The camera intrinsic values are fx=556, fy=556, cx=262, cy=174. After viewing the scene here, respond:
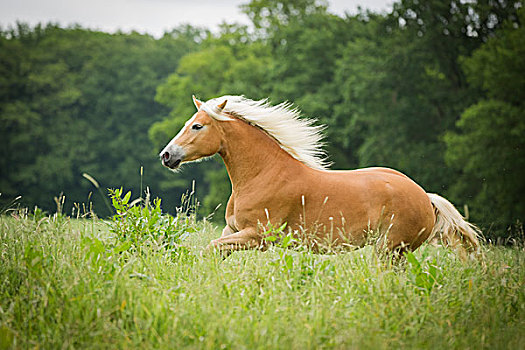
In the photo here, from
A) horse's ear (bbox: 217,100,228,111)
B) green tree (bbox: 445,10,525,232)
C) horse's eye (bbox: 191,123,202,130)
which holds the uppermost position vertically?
horse's ear (bbox: 217,100,228,111)

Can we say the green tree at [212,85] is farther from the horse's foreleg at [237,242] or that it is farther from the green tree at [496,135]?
the horse's foreleg at [237,242]

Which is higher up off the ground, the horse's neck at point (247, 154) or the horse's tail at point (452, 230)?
the horse's neck at point (247, 154)

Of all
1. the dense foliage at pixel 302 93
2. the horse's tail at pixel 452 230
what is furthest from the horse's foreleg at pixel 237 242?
the dense foliage at pixel 302 93

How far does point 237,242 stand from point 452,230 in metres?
2.38

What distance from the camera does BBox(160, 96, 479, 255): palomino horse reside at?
559 cm

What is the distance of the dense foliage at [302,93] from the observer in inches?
861

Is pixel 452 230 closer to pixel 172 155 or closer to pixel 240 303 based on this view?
pixel 240 303

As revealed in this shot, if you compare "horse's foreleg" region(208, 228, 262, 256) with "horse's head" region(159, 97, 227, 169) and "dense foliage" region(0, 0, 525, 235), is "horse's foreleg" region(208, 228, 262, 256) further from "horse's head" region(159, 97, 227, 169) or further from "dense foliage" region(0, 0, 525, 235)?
"dense foliage" region(0, 0, 525, 235)

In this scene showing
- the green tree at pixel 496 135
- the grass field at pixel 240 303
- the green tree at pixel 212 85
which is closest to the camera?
the grass field at pixel 240 303

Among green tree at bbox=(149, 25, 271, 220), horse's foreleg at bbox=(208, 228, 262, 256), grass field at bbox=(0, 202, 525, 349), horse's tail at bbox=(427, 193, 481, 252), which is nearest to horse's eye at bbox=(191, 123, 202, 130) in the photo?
horse's foreleg at bbox=(208, 228, 262, 256)

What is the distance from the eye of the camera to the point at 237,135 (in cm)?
584

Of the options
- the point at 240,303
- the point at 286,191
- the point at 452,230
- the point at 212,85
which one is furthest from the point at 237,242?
the point at 212,85

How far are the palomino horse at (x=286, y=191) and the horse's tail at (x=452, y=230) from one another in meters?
0.02

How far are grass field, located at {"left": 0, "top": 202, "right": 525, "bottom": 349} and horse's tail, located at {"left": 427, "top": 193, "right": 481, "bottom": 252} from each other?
0.65 meters
